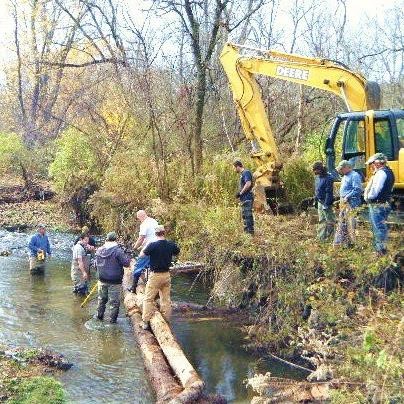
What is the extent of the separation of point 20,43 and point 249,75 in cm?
2674

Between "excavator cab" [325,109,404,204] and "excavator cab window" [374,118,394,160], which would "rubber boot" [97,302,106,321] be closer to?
"excavator cab" [325,109,404,204]

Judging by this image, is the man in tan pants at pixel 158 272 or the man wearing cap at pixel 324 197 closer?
the man in tan pants at pixel 158 272

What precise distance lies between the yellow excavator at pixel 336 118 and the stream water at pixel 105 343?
12.0 ft

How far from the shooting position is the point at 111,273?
1166cm

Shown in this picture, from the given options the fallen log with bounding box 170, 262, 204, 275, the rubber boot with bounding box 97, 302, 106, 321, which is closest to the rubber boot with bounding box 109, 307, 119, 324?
the rubber boot with bounding box 97, 302, 106, 321

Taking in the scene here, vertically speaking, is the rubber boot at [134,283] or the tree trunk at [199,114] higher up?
the tree trunk at [199,114]

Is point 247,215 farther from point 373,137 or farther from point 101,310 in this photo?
point 101,310

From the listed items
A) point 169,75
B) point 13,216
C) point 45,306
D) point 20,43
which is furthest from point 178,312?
point 20,43

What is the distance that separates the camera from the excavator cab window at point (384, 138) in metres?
11.8

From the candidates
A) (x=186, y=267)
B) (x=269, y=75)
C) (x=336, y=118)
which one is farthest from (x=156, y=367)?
(x=269, y=75)

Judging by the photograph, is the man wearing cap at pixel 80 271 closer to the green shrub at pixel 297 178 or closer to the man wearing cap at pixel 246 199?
the man wearing cap at pixel 246 199

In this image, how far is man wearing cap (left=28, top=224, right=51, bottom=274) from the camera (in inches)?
622

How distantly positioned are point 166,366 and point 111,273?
3.31 m

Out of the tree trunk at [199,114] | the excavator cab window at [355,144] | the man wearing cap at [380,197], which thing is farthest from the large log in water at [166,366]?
the tree trunk at [199,114]
